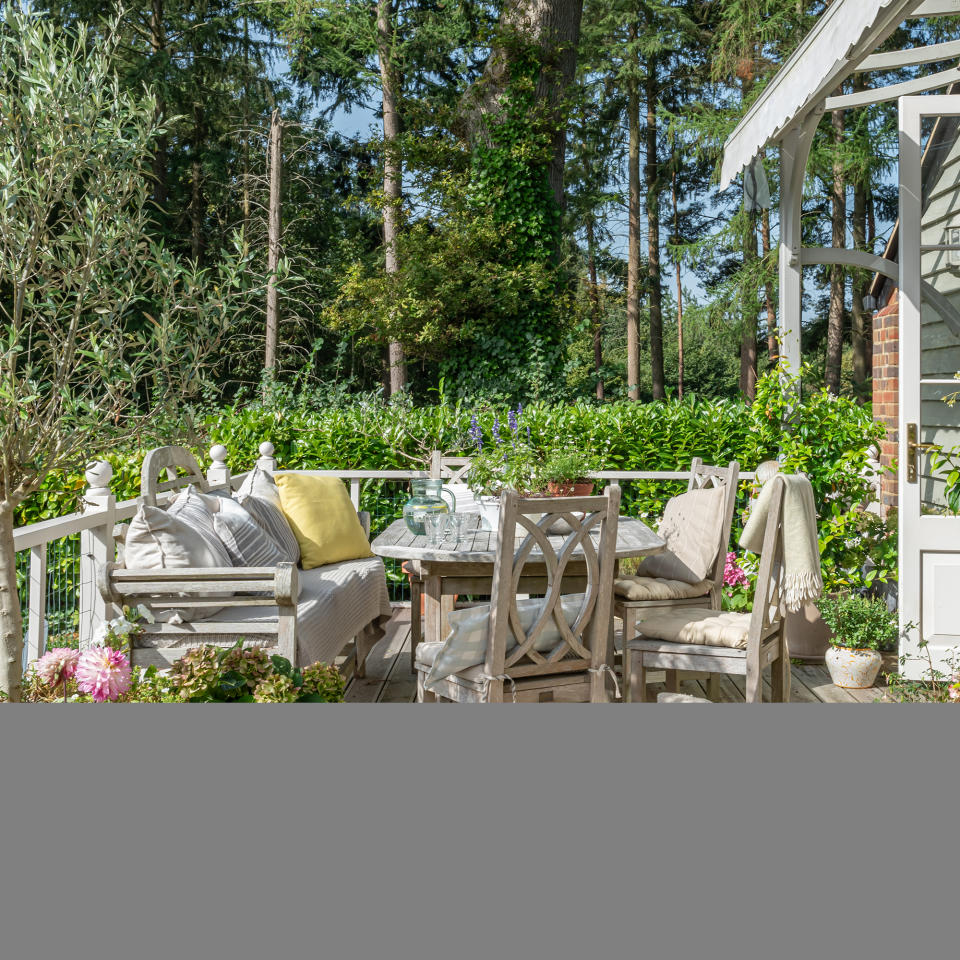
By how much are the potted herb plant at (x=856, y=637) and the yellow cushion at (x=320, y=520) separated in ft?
7.66

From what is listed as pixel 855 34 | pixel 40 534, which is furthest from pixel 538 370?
pixel 40 534

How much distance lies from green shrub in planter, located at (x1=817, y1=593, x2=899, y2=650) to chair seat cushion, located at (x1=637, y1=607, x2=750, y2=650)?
1155mm

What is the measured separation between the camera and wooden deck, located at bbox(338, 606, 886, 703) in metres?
4.01

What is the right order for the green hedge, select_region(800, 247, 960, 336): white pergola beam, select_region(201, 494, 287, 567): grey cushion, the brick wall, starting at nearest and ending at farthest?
1. select_region(201, 494, 287, 567): grey cushion
2. select_region(800, 247, 960, 336): white pergola beam
3. the brick wall
4. the green hedge

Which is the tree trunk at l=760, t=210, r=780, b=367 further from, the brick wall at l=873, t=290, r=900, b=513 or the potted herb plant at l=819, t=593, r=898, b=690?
the potted herb plant at l=819, t=593, r=898, b=690

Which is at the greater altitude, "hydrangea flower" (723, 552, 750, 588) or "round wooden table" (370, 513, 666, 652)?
"round wooden table" (370, 513, 666, 652)

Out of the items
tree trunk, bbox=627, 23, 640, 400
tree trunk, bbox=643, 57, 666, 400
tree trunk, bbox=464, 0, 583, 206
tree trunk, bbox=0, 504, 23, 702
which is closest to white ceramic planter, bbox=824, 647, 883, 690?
tree trunk, bbox=0, 504, 23, 702

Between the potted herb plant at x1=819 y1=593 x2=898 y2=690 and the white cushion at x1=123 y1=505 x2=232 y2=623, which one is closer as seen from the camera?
the white cushion at x1=123 y1=505 x2=232 y2=623

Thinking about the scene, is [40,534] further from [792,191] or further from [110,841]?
[792,191]

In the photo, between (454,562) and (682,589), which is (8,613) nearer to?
(454,562)

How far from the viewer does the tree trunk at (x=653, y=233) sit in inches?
677

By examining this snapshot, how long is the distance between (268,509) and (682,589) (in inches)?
75.6

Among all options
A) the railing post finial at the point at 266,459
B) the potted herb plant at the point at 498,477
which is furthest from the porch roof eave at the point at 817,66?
the railing post finial at the point at 266,459

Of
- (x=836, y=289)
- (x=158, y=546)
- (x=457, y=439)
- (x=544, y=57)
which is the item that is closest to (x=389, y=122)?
(x=544, y=57)
